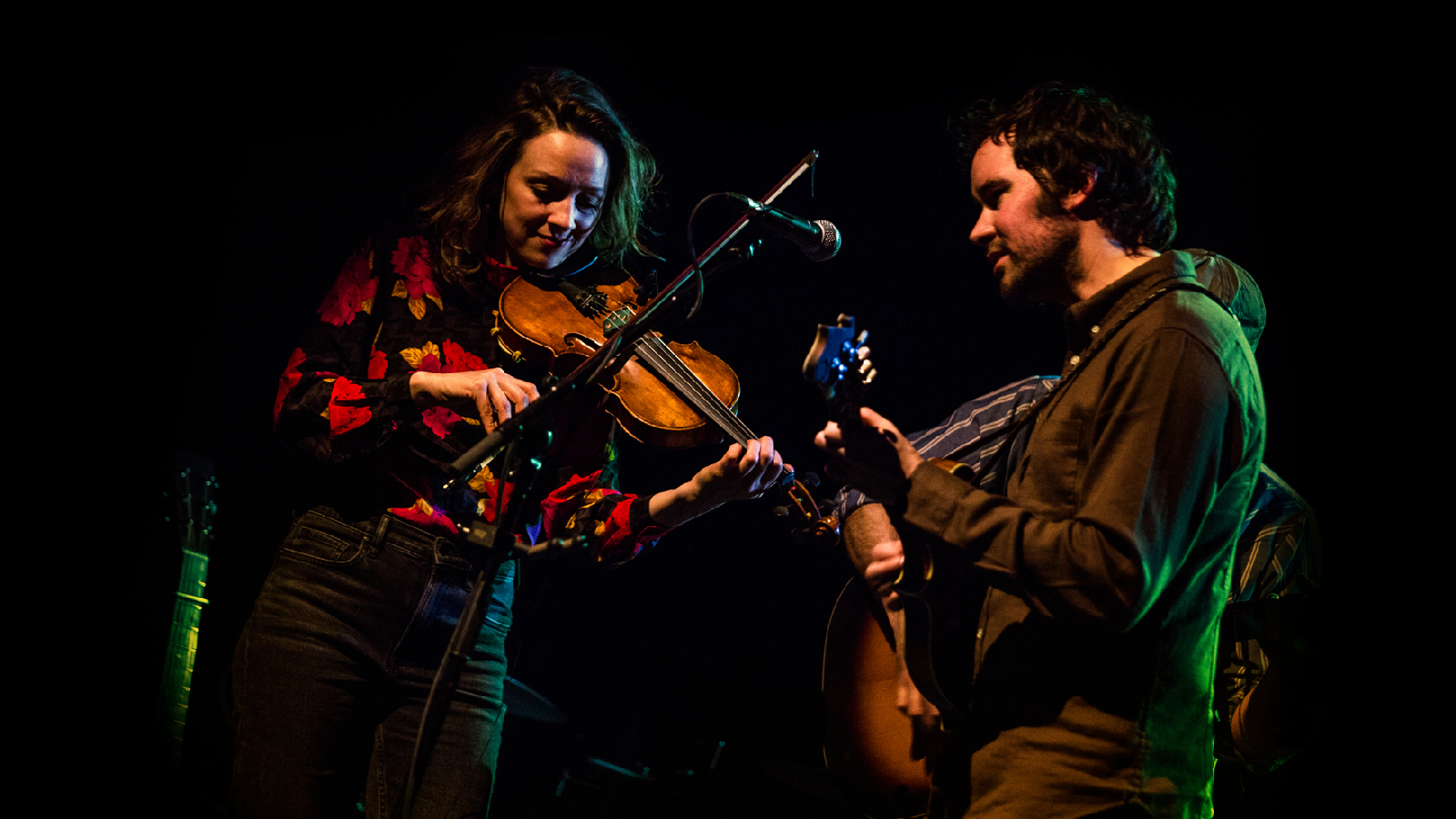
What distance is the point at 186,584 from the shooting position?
259 cm

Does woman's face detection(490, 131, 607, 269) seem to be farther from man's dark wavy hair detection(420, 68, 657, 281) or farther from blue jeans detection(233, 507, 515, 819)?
blue jeans detection(233, 507, 515, 819)

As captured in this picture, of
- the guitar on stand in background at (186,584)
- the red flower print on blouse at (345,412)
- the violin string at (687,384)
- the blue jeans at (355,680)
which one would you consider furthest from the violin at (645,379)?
the guitar on stand in background at (186,584)

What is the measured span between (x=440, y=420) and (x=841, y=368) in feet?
3.65

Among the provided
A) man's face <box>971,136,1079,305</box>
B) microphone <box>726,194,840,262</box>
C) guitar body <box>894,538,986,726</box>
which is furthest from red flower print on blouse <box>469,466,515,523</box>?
man's face <box>971,136,1079,305</box>

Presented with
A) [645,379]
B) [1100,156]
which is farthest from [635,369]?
[1100,156]

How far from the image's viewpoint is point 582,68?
3.43 metres

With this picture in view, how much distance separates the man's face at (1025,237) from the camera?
6.26 ft

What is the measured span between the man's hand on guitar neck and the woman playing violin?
1.72 feet

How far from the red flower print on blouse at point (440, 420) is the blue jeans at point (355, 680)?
0.80 ft

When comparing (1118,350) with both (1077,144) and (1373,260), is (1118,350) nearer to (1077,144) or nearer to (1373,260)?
(1077,144)

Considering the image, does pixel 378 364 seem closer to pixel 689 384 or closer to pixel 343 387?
pixel 343 387

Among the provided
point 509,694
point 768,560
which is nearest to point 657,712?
point 768,560

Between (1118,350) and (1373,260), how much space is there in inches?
75.1

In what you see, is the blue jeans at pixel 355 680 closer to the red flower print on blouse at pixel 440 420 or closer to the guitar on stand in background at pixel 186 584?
the red flower print on blouse at pixel 440 420
